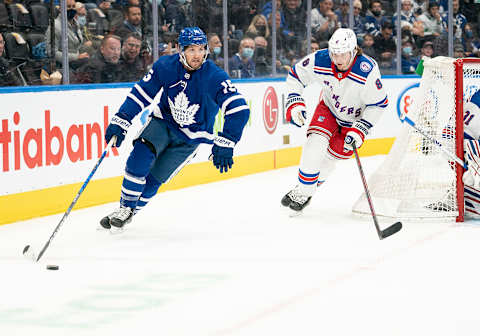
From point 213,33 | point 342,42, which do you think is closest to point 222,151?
point 342,42

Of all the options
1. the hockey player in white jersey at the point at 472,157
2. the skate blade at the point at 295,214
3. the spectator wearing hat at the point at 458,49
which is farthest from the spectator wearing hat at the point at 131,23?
the spectator wearing hat at the point at 458,49

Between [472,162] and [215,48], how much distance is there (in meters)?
3.32

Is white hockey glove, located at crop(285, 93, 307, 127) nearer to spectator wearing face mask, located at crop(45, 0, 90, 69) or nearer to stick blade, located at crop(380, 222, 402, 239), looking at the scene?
stick blade, located at crop(380, 222, 402, 239)

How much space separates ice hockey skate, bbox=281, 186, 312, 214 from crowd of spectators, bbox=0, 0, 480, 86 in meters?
1.76

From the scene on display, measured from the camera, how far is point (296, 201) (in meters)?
5.79

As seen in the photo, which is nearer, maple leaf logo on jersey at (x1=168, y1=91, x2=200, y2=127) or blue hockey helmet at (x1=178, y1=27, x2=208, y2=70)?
blue hockey helmet at (x1=178, y1=27, x2=208, y2=70)

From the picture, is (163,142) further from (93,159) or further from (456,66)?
(456,66)

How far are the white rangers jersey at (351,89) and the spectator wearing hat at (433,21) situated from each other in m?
6.14

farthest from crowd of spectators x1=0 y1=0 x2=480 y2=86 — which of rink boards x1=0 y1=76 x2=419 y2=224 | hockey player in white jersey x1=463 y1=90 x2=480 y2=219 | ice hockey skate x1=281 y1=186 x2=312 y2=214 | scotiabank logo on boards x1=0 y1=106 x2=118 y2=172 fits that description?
hockey player in white jersey x1=463 y1=90 x2=480 y2=219

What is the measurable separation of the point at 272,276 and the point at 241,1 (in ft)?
16.7

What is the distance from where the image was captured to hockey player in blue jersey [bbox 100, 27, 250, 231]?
4789mm

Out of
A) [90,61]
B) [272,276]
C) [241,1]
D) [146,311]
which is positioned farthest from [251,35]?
[146,311]

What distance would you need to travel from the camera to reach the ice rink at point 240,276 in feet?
10.3

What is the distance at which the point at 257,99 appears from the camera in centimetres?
833
